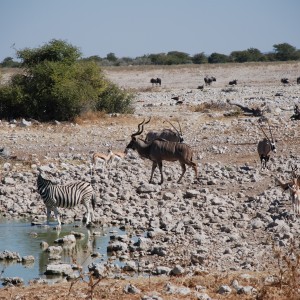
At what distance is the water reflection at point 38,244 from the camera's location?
446 inches

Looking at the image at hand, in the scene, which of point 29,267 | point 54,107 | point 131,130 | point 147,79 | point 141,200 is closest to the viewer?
point 29,267

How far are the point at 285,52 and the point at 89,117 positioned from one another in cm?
5514

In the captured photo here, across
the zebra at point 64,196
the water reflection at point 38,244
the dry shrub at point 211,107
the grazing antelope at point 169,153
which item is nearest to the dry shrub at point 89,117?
the dry shrub at point 211,107

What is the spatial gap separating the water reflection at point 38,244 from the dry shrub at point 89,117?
11.8m

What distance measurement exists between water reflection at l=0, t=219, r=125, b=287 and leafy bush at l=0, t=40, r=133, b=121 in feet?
40.1

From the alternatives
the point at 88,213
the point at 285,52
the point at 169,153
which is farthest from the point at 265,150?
the point at 285,52

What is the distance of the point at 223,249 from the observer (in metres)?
11.7

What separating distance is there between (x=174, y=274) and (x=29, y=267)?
7.27 ft

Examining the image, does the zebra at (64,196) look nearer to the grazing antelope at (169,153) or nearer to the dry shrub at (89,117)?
the grazing antelope at (169,153)

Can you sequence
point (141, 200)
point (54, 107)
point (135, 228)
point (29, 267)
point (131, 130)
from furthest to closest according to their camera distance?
point (54, 107) → point (131, 130) → point (141, 200) → point (135, 228) → point (29, 267)

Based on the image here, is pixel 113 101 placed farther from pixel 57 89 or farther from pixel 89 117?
pixel 57 89

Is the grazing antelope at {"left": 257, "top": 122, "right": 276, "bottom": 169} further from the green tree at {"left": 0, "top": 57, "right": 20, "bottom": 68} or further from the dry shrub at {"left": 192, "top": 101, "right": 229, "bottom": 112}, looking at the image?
the green tree at {"left": 0, "top": 57, "right": 20, "bottom": 68}

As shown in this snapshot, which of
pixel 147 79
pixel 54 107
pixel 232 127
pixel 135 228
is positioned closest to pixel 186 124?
pixel 232 127

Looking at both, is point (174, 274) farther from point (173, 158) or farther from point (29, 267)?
point (173, 158)
